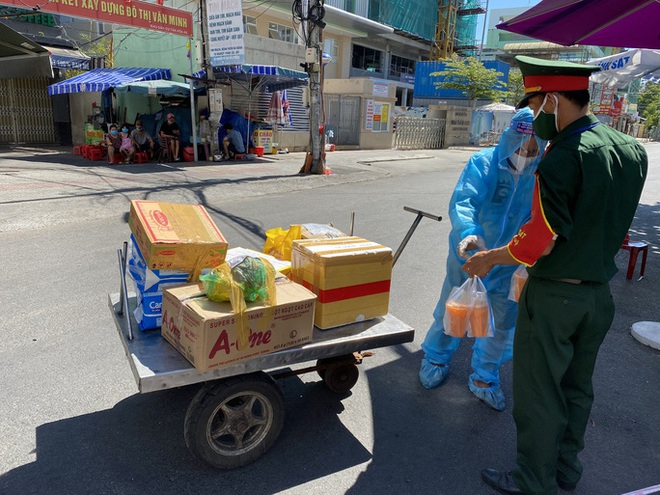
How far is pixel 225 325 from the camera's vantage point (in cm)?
230

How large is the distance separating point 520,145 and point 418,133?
78.9 ft

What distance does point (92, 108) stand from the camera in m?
17.7

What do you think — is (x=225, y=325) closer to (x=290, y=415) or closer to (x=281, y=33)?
(x=290, y=415)

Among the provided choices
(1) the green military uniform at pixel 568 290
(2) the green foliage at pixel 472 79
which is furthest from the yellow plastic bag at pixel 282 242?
(2) the green foliage at pixel 472 79

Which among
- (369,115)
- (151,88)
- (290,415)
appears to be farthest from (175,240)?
(369,115)

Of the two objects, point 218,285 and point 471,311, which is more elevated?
point 218,285

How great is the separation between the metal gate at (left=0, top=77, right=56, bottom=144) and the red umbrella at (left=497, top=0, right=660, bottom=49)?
18.8 m

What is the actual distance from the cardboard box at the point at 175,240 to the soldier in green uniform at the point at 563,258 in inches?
55.0

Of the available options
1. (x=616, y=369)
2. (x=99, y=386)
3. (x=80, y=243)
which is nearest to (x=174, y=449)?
(x=99, y=386)

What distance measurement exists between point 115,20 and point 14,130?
29.6 feet

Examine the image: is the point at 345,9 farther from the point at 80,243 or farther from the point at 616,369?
the point at 616,369

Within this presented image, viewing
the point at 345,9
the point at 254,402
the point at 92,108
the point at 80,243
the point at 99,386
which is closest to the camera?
the point at 254,402

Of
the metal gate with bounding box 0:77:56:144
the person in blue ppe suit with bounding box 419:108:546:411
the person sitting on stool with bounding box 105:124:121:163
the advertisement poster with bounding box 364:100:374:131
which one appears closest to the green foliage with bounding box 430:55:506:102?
the advertisement poster with bounding box 364:100:374:131

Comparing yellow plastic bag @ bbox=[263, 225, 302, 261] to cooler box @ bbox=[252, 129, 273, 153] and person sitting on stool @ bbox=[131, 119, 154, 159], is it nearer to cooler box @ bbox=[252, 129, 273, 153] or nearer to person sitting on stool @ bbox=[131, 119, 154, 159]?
person sitting on stool @ bbox=[131, 119, 154, 159]
